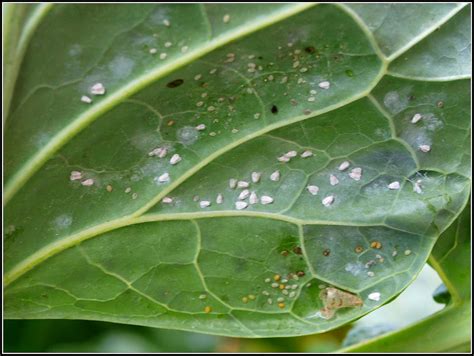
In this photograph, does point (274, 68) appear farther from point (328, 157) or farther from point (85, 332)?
point (85, 332)

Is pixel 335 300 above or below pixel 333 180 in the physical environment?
below

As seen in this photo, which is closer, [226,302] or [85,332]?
[226,302]

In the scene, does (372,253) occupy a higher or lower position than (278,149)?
lower

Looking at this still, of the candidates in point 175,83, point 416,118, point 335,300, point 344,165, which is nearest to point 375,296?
point 335,300

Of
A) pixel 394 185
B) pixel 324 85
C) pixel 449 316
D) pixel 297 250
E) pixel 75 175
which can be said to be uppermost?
A: pixel 324 85

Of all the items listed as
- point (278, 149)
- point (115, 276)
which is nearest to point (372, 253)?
point (278, 149)

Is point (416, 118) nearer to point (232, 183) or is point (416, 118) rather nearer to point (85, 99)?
point (232, 183)

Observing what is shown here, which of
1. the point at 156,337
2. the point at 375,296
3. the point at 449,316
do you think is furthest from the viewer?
the point at 156,337
